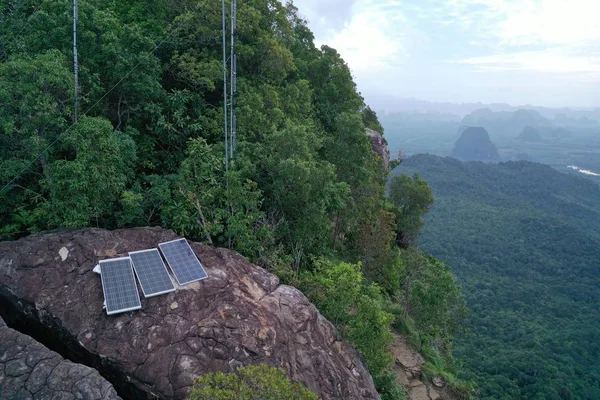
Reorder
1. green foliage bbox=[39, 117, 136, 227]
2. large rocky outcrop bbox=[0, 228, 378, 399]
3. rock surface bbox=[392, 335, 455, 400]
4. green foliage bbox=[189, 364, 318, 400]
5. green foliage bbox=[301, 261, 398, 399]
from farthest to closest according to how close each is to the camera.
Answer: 1. rock surface bbox=[392, 335, 455, 400]
2. green foliage bbox=[301, 261, 398, 399]
3. green foliage bbox=[39, 117, 136, 227]
4. large rocky outcrop bbox=[0, 228, 378, 399]
5. green foliage bbox=[189, 364, 318, 400]

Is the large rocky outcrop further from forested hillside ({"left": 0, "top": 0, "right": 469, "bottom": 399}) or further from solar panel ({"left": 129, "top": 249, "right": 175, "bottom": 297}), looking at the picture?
forested hillside ({"left": 0, "top": 0, "right": 469, "bottom": 399})

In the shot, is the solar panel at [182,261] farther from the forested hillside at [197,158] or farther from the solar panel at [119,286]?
the forested hillside at [197,158]

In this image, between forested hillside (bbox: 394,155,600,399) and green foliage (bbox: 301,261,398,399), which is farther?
forested hillside (bbox: 394,155,600,399)

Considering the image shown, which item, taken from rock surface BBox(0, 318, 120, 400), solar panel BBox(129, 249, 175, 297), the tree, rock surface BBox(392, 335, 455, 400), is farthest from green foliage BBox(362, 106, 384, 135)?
rock surface BBox(0, 318, 120, 400)

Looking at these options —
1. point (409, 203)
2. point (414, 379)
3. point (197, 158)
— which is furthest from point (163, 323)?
point (409, 203)

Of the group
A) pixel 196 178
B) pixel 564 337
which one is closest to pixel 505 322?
pixel 564 337

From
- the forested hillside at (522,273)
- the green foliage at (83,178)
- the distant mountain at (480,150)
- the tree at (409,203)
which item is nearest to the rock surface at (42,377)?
the green foliage at (83,178)

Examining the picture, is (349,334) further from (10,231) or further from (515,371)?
(515,371)
